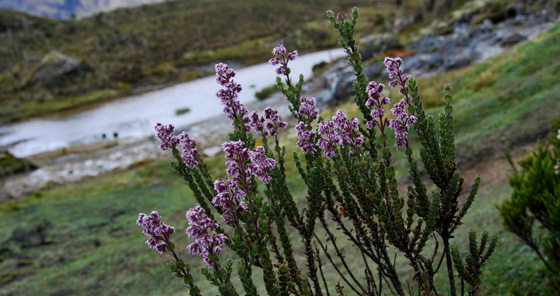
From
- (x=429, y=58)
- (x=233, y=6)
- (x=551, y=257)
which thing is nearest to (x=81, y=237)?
(x=551, y=257)

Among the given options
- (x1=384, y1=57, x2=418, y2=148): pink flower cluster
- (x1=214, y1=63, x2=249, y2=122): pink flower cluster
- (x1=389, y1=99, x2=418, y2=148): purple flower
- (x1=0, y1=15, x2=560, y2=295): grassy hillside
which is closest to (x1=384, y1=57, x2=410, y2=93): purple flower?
(x1=384, y1=57, x2=418, y2=148): pink flower cluster

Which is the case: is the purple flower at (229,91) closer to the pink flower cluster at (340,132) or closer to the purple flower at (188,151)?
the purple flower at (188,151)

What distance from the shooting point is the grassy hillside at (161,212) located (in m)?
6.13

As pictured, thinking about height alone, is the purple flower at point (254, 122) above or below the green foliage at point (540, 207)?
above

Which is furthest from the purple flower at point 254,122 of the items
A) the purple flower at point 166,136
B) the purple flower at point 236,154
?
the purple flower at point 236,154

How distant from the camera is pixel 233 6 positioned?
423ft

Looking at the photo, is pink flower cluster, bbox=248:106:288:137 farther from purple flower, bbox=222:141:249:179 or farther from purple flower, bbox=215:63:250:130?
purple flower, bbox=222:141:249:179

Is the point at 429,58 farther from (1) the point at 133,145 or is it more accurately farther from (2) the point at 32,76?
(2) the point at 32,76

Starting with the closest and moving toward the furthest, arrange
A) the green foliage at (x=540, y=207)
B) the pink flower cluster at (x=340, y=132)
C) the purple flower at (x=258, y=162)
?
the purple flower at (x=258, y=162) < the pink flower cluster at (x=340, y=132) < the green foliage at (x=540, y=207)

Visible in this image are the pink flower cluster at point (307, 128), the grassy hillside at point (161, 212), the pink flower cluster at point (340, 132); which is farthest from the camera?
the grassy hillside at point (161, 212)

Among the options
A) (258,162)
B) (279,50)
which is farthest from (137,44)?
(258,162)

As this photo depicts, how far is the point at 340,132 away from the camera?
8.75ft

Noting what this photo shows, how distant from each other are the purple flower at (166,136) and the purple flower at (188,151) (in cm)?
5

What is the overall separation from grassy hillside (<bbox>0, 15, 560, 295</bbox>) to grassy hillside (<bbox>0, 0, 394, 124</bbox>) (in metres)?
38.0
